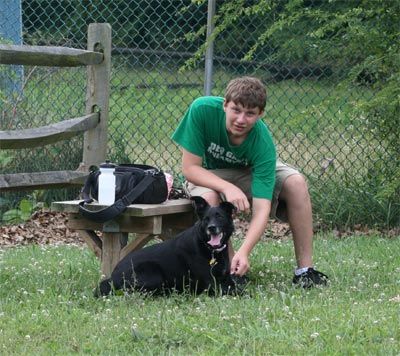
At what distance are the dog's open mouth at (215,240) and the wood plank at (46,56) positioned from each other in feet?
7.72

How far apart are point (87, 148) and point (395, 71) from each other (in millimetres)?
2696

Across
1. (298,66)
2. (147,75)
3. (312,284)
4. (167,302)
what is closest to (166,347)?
(167,302)

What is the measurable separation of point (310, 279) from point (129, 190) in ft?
4.05

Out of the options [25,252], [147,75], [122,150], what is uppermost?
[147,75]

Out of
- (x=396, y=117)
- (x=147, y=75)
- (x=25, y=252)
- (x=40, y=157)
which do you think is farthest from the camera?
(x=147, y=75)

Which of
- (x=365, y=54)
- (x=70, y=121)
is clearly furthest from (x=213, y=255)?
(x=365, y=54)

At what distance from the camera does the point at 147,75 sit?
978cm

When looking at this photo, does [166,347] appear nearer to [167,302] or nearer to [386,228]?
[167,302]

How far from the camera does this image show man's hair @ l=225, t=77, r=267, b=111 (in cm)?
557

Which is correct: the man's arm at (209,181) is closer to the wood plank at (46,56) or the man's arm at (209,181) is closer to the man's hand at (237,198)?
the man's hand at (237,198)

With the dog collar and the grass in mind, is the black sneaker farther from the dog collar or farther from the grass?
the dog collar

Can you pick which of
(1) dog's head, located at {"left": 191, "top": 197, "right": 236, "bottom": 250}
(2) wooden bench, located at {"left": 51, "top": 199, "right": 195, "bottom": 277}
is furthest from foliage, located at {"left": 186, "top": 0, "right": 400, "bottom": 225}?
(1) dog's head, located at {"left": 191, "top": 197, "right": 236, "bottom": 250}

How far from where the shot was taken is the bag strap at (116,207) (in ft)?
18.4

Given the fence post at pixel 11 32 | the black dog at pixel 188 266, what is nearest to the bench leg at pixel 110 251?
the black dog at pixel 188 266
